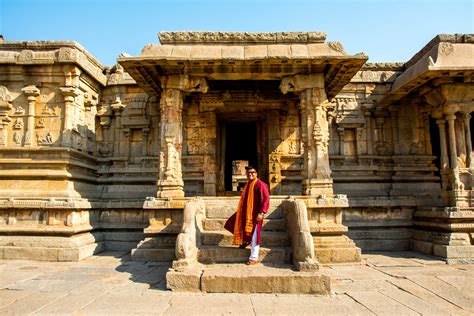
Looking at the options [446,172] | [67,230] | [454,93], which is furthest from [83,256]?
[454,93]

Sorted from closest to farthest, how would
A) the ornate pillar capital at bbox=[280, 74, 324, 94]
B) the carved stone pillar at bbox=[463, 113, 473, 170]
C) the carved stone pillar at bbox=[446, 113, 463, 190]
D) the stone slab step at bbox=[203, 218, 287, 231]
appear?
the stone slab step at bbox=[203, 218, 287, 231], the ornate pillar capital at bbox=[280, 74, 324, 94], the carved stone pillar at bbox=[446, 113, 463, 190], the carved stone pillar at bbox=[463, 113, 473, 170]

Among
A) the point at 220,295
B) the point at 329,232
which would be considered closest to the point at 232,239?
the point at 220,295

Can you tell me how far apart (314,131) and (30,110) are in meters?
6.66

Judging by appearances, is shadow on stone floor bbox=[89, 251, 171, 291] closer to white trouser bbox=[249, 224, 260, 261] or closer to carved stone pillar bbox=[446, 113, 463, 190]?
white trouser bbox=[249, 224, 260, 261]

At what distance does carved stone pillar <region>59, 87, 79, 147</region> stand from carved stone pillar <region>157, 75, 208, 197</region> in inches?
97.6

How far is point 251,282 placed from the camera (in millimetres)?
4551

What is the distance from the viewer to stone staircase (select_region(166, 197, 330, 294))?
454cm

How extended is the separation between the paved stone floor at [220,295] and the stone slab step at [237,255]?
0.70 metres

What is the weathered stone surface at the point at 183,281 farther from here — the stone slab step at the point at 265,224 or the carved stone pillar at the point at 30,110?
the carved stone pillar at the point at 30,110

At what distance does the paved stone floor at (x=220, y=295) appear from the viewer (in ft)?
12.9

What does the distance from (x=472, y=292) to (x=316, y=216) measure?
2738 millimetres

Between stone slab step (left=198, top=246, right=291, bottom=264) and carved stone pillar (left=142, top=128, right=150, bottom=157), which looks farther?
carved stone pillar (left=142, top=128, right=150, bottom=157)

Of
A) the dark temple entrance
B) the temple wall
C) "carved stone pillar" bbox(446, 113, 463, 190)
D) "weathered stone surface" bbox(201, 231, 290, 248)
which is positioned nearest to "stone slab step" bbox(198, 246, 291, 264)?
"weathered stone surface" bbox(201, 231, 290, 248)

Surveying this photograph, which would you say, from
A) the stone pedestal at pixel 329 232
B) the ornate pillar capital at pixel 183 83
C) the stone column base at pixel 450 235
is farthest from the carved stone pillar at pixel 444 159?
the ornate pillar capital at pixel 183 83
